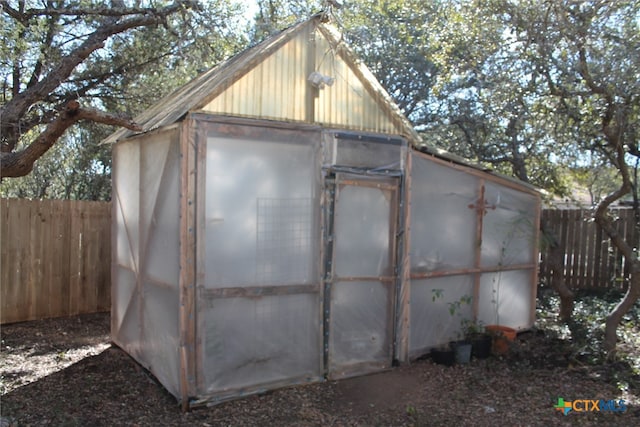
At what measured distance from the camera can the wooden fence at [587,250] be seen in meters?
9.81

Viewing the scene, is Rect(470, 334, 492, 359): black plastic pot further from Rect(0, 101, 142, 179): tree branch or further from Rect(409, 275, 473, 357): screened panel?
Rect(0, 101, 142, 179): tree branch

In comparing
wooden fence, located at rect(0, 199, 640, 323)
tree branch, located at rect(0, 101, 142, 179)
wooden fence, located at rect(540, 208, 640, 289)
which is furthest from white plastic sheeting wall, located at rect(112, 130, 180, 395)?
wooden fence, located at rect(540, 208, 640, 289)

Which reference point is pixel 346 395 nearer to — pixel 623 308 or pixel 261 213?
pixel 261 213

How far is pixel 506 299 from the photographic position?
286 inches

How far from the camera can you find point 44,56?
25.6ft

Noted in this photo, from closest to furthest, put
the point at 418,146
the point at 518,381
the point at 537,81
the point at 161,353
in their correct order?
the point at 161,353
the point at 518,381
the point at 418,146
the point at 537,81

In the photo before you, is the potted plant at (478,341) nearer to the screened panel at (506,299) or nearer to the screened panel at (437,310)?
the screened panel at (437,310)

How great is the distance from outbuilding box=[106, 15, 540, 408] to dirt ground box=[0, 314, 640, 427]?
220mm

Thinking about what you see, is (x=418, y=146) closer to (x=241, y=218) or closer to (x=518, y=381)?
(x=241, y=218)

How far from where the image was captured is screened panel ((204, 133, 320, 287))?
4.91 metres

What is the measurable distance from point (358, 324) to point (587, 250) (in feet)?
21.5

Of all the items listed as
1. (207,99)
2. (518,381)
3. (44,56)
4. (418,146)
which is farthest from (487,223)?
(44,56)

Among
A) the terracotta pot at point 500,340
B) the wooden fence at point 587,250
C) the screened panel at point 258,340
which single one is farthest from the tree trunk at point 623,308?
the screened panel at point 258,340

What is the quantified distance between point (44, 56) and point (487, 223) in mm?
6906
